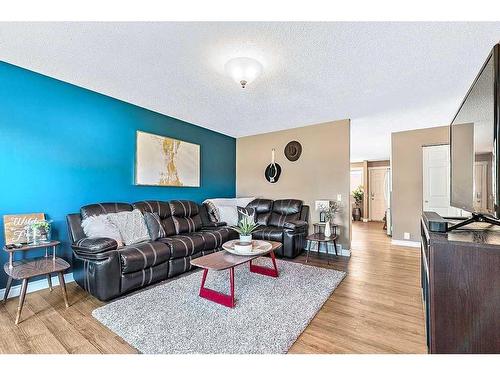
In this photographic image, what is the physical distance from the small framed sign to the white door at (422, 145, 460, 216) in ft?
19.9

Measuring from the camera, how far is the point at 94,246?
221 centimetres

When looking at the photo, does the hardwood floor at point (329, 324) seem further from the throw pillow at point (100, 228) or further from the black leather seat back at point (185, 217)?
the black leather seat back at point (185, 217)

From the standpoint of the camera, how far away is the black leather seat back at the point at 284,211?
13.8 feet

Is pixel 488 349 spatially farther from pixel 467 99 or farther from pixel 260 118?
pixel 260 118

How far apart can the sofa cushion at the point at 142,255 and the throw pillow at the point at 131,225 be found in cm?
23

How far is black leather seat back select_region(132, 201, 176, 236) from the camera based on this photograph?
324cm

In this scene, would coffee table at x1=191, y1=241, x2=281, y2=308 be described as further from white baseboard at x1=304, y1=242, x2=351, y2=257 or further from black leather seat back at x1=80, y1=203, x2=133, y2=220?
white baseboard at x1=304, y1=242, x2=351, y2=257

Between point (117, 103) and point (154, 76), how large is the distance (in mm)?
1109

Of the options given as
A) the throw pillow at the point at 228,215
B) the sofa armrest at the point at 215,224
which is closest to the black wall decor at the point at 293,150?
the throw pillow at the point at 228,215

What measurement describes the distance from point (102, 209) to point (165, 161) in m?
1.34

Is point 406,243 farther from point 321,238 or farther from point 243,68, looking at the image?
point 243,68

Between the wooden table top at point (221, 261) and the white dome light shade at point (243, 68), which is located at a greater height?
the white dome light shade at point (243, 68)

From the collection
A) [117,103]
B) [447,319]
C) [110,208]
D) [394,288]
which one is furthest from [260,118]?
[447,319]

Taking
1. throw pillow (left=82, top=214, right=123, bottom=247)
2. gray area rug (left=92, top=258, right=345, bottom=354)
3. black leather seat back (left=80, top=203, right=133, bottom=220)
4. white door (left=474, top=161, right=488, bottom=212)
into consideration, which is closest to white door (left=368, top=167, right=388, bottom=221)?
gray area rug (left=92, top=258, right=345, bottom=354)
